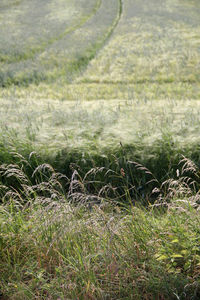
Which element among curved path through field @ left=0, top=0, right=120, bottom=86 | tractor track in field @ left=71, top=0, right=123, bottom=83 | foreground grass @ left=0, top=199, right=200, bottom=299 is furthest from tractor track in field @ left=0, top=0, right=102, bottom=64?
foreground grass @ left=0, top=199, right=200, bottom=299

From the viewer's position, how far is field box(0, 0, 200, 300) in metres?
2.16

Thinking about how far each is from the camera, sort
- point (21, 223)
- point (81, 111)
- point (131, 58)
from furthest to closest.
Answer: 1. point (131, 58)
2. point (81, 111)
3. point (21, 223)

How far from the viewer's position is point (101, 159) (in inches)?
149

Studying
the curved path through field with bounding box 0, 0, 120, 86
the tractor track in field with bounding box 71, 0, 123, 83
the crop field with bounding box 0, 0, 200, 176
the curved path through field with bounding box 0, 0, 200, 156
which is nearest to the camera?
the crop field with bounding box 0, 0, 200, 176

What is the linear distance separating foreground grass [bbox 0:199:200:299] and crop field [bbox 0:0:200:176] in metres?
0.89

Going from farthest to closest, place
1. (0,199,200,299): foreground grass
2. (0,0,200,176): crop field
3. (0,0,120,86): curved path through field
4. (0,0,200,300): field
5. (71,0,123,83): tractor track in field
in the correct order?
1. (71,0,123,83): tractor track in field
2. (0,0,120,86): curved path through field
3. (0,0,200,176): crop field
4. (0,0,200,300): field
5. (0,199,200,299): foreground grass

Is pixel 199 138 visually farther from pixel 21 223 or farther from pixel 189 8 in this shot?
pixel 189 8

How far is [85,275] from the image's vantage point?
2.12m

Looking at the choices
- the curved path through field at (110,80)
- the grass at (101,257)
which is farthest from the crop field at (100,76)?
the grass at (101,257)

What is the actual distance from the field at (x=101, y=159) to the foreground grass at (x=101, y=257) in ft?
0.04

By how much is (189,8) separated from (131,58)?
8421 mm

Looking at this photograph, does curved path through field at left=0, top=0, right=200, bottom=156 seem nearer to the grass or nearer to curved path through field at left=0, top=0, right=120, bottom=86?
curved path through field at left=0, top=0, right=120, bottom=86


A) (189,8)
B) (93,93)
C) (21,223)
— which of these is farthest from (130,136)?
(189,8)

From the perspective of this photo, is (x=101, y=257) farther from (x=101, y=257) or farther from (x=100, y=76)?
(x=100, y=76)
